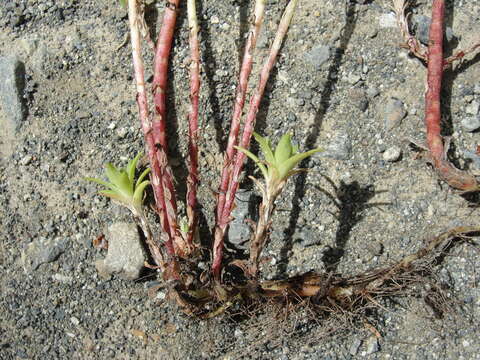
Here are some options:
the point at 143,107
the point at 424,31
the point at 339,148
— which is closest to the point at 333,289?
the point at 339,148

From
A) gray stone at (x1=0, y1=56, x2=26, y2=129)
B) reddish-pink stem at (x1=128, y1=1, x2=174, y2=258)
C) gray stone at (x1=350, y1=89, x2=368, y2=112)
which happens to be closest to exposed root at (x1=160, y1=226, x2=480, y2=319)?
reddish-pink stem at (x1=128, y1=1, x2=174, y2=258)

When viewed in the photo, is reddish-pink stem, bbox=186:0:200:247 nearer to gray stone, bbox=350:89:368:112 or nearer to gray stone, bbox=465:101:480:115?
gray stone, bbox=350:89:368:112

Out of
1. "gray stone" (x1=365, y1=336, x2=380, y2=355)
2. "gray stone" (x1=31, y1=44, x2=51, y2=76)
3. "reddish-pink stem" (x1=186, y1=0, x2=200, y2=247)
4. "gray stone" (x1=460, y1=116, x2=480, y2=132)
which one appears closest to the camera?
"reddish-pink stem" (x1=186, y1=0, x2=200, y2=247)

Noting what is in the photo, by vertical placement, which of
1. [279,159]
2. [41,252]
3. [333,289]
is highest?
[279,159]

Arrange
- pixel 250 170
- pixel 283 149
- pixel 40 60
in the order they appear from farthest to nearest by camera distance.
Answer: pixel 40 60, pixel 250 170, pixel 283 149

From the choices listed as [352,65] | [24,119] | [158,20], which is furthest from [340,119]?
[24,119]

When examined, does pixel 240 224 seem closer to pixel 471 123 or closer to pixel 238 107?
pixel 238 107
